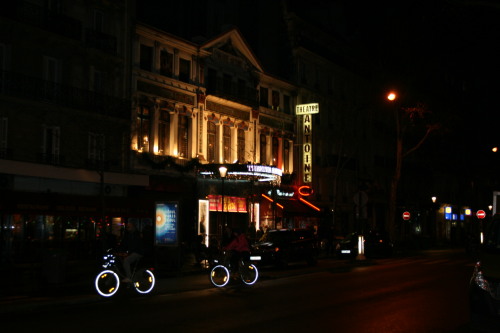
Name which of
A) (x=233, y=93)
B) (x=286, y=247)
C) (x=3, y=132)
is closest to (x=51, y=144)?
(x=3, y=132)

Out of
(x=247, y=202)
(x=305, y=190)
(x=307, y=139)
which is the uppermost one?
(x=307, y=139)

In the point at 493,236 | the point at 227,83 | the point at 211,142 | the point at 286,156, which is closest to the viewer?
the point at 493,236

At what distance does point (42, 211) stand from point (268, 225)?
19898 mm

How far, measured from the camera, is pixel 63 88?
2992 cm

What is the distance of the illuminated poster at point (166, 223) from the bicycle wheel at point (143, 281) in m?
5.73

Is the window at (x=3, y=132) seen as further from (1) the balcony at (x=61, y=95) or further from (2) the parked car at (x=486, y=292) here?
(2) the parked car at (x=486, y=292)

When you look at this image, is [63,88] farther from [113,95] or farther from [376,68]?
[376,68]

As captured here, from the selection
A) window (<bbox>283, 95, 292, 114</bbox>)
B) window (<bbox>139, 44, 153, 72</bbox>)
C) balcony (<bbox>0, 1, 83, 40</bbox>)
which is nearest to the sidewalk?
balcony (<bbox>0, 1, 83, 40</bbox>)

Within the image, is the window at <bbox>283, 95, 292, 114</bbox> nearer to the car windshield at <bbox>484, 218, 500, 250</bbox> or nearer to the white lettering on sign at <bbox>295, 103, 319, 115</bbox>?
the white lettering on sign at <bbox>295, 103, 319, 115</bbox>

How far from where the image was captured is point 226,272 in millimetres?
19141

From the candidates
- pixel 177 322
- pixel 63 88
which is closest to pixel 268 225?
pixel 63 88

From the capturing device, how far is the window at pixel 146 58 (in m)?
35.5

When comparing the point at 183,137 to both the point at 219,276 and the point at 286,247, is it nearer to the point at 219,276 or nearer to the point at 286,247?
the point at 286,247

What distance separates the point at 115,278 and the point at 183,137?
22.3 meters
